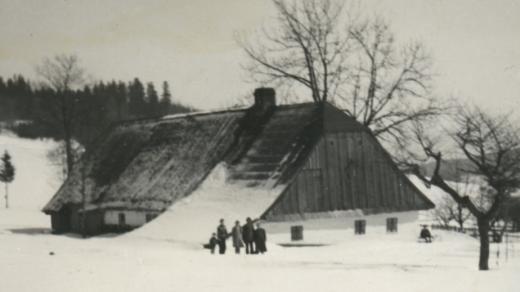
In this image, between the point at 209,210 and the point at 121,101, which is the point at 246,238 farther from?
the point at 121,101

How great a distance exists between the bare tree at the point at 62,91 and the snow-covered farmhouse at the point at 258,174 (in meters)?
3.95

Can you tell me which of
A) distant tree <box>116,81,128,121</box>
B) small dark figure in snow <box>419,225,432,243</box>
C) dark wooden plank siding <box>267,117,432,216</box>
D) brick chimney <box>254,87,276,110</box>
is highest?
distant tree <box>116,81,128,121</box>

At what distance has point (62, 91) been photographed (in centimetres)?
3403

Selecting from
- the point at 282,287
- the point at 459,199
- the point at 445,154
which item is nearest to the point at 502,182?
the point at 459,199

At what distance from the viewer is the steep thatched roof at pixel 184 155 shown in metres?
29.7

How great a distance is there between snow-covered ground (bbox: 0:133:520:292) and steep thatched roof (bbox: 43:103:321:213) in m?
3.35

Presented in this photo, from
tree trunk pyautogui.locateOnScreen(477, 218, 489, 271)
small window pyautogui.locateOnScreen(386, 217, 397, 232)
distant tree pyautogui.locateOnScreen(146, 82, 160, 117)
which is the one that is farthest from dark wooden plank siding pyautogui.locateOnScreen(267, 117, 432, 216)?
distant tree pyautogui.locateOnScreen(146, 82, 160, 117)

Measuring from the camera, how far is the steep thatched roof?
2969 centimetres

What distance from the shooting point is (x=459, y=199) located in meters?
20.6

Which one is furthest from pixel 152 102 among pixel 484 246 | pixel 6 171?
pixel 484 246

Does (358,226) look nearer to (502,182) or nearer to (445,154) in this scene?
(445,154)

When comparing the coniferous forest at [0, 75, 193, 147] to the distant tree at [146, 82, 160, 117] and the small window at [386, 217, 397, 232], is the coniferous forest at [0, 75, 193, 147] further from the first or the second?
the small window at [386, 217, 397, 232]

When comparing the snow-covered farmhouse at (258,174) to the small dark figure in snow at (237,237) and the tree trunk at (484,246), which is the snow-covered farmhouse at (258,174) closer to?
the small dark figure in snow at (237,237)

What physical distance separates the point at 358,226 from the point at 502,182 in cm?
965
